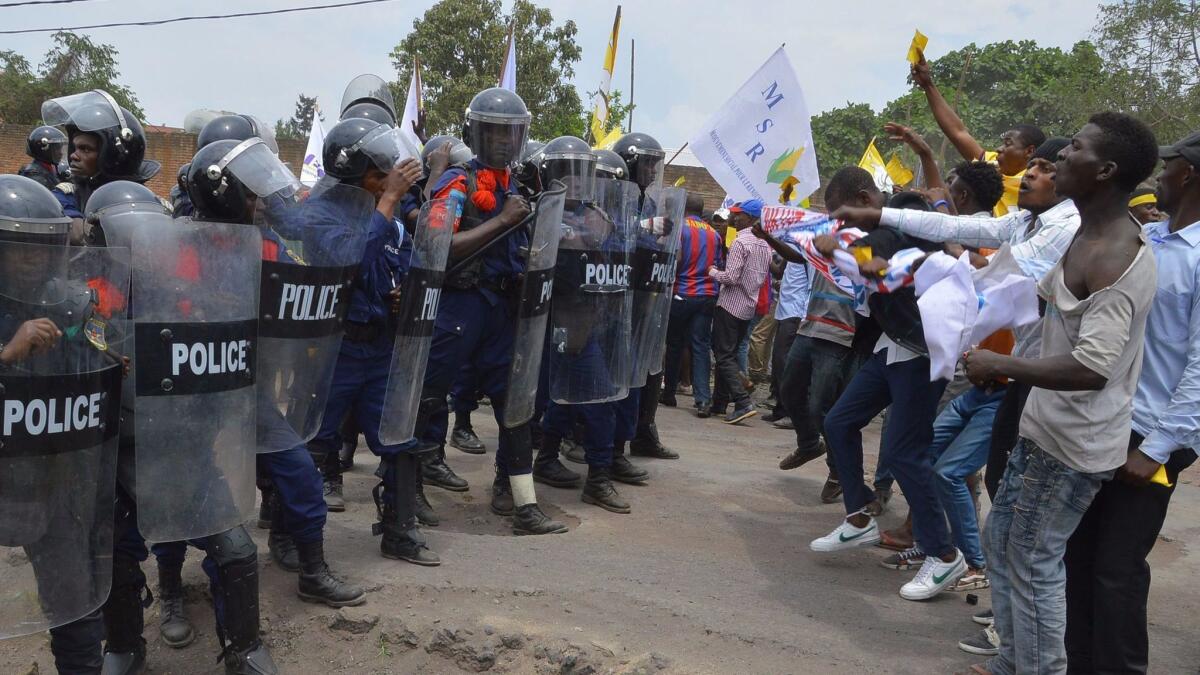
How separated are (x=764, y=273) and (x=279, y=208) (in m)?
6.30

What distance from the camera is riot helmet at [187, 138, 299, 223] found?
3.39 meters

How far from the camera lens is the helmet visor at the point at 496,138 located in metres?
4.88

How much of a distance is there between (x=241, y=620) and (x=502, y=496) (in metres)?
2.29

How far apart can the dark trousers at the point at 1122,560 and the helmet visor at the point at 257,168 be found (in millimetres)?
3081

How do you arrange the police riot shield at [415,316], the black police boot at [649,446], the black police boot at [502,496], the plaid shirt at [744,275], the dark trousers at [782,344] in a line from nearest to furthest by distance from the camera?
the police riot shield at [415,316] → the black police boot at [502,496] → the black police boot at [649,446] → the dark trousers at [782,344] → the plaid shirt at [744,275]

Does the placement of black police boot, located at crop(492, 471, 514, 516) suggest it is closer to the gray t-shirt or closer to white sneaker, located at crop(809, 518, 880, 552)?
white sneaker, located at crop(809, 518, 880, 552)

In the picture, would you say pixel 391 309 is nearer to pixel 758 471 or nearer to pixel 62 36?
pixel 758 471

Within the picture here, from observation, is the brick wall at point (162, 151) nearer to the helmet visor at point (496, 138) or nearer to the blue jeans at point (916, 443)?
the helmet visor at point (496, 138)

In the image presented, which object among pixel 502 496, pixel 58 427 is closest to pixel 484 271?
pixel 502 496

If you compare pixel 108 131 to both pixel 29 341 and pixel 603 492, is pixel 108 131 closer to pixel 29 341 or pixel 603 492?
pixel 29 341

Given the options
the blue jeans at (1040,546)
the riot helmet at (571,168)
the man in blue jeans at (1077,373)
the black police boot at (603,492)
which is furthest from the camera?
the black police boot at (603,492)

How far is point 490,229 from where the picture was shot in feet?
15.3

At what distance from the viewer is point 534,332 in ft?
16.1

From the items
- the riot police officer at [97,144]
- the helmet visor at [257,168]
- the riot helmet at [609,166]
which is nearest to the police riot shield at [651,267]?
A: the riot helmet at [609,166]
